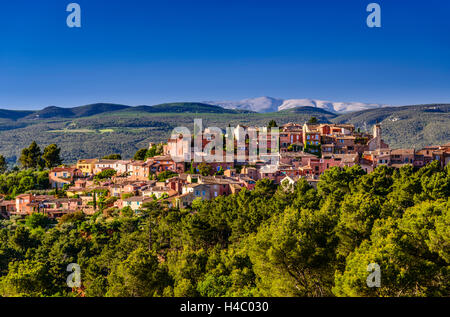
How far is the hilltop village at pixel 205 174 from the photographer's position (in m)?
46.7

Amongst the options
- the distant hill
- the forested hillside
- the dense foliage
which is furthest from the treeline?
the forested hillside

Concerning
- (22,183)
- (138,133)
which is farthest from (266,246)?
(138,133)

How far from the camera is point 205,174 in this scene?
2083 inches

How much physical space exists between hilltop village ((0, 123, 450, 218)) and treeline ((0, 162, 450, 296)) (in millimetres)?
4008

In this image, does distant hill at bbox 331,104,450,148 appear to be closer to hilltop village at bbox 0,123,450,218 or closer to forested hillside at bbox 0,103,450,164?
forested hillside at bbox 0,103,450,164

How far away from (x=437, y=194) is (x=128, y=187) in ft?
118

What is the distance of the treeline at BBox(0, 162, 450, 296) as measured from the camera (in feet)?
49.5

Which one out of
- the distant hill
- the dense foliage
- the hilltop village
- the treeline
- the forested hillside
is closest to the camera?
the treeline

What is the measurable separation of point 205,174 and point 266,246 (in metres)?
35.2

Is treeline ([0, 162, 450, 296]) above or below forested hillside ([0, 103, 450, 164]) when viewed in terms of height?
below

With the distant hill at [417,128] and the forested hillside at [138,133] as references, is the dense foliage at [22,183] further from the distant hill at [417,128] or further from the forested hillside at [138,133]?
the distant hill at [417,128]

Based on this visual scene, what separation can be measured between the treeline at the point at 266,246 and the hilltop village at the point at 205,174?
4008 mm

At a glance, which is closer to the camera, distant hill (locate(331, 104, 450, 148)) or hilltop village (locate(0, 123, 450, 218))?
hilltop village (locate(0, 123, 450, 218))

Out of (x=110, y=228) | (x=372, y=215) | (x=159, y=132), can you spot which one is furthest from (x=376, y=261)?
(x=159, y=132)
